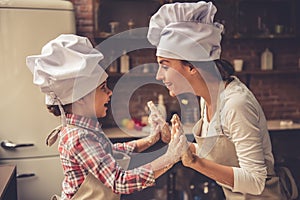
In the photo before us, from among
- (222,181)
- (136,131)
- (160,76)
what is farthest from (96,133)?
(136,131)

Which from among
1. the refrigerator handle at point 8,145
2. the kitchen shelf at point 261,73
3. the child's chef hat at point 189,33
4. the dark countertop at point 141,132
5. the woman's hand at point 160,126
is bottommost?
the dark countertop at point 141,132

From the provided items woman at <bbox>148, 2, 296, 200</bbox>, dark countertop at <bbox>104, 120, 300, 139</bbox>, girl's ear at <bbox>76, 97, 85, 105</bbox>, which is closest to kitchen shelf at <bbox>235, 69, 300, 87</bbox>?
dark countertop at <bbox>104, 120, 300, 139</bbox>

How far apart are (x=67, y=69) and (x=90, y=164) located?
30 centimetres

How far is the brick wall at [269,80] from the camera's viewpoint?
3.56m

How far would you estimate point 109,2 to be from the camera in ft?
11.1

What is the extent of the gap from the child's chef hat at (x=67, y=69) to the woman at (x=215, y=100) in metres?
0.27

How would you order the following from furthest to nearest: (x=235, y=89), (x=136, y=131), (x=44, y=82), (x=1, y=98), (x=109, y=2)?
(x=109, y=2) < (x=136, y=131) < (x=1, y=98) < (x=235, y=89) < (x=44, y=82)

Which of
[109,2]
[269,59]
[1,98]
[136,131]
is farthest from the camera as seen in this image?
[269,59]

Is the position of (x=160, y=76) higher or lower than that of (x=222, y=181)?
higher

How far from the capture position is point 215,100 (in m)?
1.53

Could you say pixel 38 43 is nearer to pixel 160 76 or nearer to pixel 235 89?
pixel 160 76

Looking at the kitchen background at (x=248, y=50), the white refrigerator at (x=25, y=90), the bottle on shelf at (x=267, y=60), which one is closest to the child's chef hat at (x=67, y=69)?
the white refrigerator at (x=25, y=90)

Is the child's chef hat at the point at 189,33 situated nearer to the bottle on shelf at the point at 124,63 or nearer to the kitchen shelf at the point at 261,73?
the bottle on shelf at the point at 124,63

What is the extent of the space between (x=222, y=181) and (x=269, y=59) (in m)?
2.54
